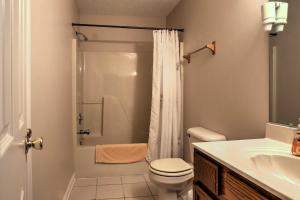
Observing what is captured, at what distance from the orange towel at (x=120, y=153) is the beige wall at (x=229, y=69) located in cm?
76

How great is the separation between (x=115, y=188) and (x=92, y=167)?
1.57 feet

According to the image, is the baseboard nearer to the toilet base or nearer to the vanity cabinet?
the toilet base

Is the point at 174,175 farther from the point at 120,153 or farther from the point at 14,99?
the point at 14,99

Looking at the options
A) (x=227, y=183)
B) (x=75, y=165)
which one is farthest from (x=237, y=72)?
(x=75, y=165)

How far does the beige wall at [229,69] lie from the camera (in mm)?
1549

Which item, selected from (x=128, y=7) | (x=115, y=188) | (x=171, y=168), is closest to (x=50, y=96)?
(x=171, y=168)

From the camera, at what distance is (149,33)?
12.3ft

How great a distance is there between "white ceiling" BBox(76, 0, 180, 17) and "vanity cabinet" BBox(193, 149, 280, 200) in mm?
2417

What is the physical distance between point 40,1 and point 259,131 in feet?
5.48

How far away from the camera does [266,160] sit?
113 centimetres

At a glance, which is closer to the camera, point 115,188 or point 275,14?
point 275,14

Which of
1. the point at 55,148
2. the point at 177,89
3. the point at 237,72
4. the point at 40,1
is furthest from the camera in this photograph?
the point at 177,89

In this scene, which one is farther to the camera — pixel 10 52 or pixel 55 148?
pixel 55 148

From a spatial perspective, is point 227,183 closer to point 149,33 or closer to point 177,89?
point 177,89
